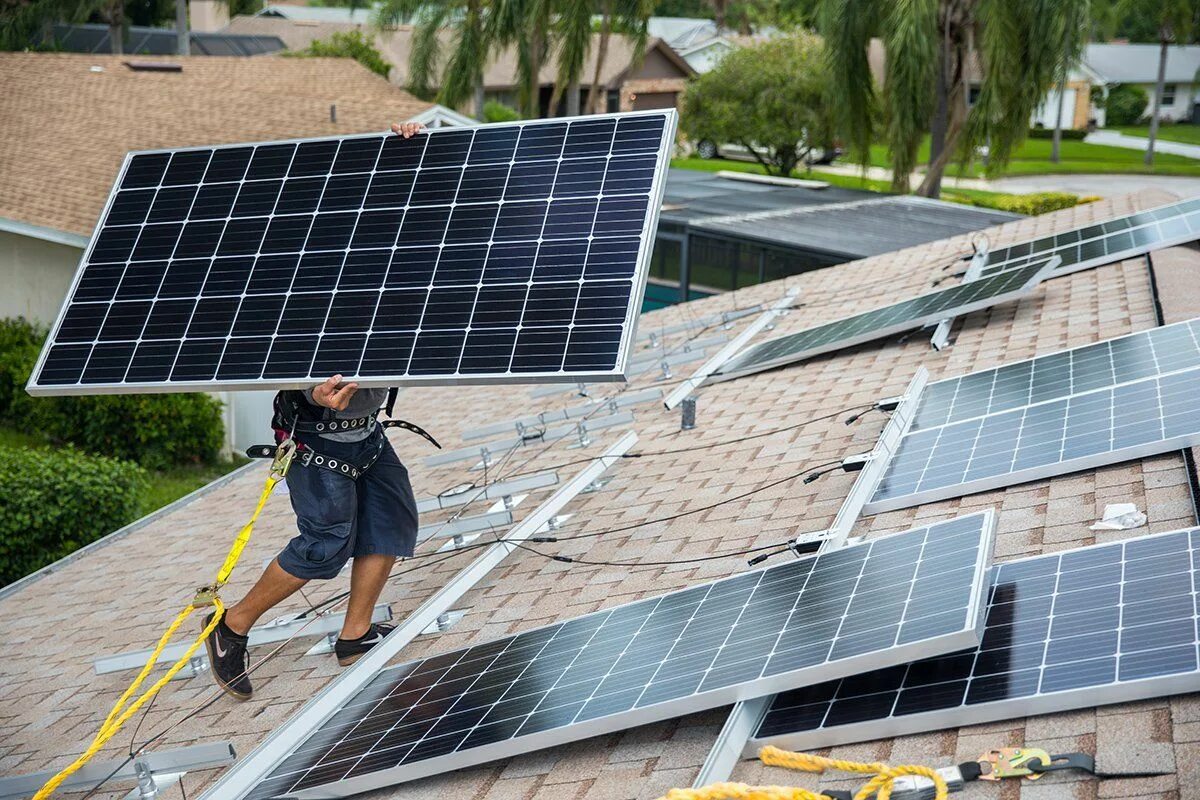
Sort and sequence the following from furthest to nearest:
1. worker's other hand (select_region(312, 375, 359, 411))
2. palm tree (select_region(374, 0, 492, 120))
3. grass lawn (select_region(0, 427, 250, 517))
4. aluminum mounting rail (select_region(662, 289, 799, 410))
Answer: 1. palm tree (select_region(374, 0, 492, 120))
2. grass lawn (select_region(0, 427, 250, 517))
3. aluminum mounting rail (select_region(662, 289, 799, 410))
4. worker's other hand (select_region(312, 375, 359, 411))

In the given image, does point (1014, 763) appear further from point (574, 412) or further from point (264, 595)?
point (574, 412)

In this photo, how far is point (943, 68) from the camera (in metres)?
37.0

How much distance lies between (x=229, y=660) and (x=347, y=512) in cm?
109

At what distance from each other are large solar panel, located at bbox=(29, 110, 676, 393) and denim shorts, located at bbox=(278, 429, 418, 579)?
0.52 metres

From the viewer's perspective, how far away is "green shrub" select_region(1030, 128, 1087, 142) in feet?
247

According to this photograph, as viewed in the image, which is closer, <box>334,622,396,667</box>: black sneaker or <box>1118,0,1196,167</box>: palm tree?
<box>334,622,396,667</box>: black sneaker

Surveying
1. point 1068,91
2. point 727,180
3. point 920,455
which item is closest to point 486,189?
point 920,455

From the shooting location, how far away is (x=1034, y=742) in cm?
421

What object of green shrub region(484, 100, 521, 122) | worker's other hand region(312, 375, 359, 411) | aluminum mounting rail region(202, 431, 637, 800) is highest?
green shrub region(484, 100, 521, 122)

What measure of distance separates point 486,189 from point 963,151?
1234 inches

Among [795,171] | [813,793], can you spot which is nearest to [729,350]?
[813,793]

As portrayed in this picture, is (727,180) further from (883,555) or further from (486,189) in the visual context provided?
(883,555)

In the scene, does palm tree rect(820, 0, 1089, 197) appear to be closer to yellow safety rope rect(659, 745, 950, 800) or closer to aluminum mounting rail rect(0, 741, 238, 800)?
aluminum mounting rail rect(0, 741, 238, 800)

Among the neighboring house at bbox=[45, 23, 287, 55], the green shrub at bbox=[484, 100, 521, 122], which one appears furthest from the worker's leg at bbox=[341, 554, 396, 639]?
the neighboring house at bbox=[45, 23, 287, 55]
